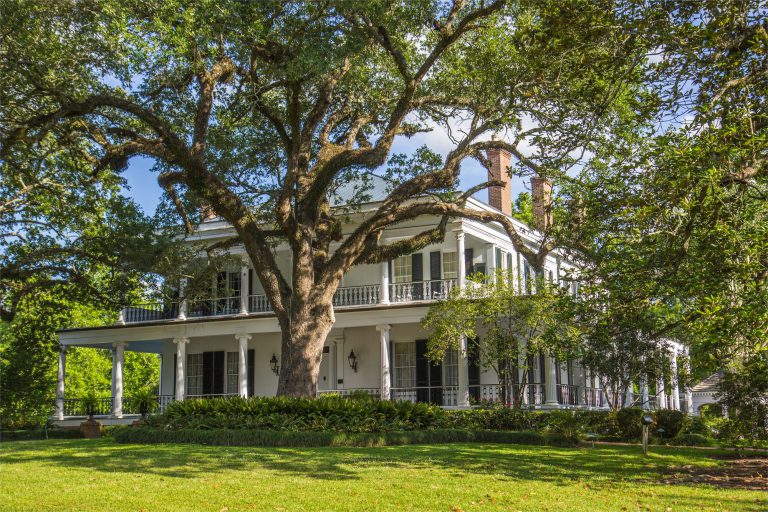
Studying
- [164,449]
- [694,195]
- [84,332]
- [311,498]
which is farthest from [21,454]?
[84,332]

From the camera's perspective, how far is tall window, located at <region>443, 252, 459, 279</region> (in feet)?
85.2

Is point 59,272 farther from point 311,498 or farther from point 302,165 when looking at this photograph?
point 311,498

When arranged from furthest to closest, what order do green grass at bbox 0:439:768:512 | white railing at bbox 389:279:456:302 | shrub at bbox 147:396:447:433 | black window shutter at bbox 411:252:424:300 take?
black window shutter at bbox 411:252:424:300 < white railing at bbox 389:279:456:302 < shrub at bbox 147:396:447:433 < green grass at bbox 0:439:768:512

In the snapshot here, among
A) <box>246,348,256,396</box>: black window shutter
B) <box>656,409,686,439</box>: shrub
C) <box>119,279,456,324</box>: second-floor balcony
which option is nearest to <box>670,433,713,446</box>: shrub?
<box>656,409,686,439</box>: shrub

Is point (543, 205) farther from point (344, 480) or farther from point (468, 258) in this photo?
point (468, 258)

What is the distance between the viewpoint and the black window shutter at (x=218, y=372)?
93.6 feet

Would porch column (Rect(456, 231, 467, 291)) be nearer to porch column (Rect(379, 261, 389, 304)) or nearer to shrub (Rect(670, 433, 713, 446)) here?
porch column (Rect(379, 261, 389, 304))

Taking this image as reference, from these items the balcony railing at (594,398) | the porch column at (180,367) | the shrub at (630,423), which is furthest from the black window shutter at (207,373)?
the shrub at (630,423)

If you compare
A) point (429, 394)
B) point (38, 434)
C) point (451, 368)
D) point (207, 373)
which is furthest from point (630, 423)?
point (38, 434)

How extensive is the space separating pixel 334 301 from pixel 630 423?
10.4 m

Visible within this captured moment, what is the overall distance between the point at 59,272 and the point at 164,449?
26.9 ft

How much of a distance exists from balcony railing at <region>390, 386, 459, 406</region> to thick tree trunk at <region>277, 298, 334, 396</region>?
6833mm

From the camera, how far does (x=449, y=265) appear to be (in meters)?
26.2

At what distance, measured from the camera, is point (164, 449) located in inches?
556
